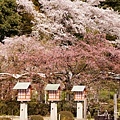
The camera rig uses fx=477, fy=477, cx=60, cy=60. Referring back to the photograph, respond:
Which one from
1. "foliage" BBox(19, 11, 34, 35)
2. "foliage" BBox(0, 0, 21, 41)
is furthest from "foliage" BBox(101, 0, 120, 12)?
"foliage" BBox(0, 0, 21, 41)

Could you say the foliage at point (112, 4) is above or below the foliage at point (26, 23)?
above

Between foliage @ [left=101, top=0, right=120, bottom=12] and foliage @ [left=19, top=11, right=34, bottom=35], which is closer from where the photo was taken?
foliage @ [left=19, top=11, right=34, bottom=35]

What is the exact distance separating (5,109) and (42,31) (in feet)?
22.6

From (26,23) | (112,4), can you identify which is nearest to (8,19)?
(26,23)

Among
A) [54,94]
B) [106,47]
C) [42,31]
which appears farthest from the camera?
[42,31]

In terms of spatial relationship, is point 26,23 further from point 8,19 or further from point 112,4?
point 112,4

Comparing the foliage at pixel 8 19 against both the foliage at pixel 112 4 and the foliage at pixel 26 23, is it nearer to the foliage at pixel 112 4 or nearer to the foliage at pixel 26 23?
the foliage at pixel 26 23

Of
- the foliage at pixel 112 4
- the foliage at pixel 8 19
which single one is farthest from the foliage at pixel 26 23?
the foliage at pixel 112 4

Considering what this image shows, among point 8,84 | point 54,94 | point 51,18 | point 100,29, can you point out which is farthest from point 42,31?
point 54,94

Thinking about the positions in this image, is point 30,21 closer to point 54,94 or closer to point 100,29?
point 100,29

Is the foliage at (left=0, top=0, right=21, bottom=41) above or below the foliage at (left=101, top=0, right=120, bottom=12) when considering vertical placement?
below

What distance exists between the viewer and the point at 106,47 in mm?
24250

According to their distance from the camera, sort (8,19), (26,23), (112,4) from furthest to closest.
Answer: (112,4), (26,23), (8,19)

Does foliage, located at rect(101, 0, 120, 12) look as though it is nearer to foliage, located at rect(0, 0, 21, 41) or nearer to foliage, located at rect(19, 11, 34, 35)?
foliage, located at rect(19, 11, 34, 35)
